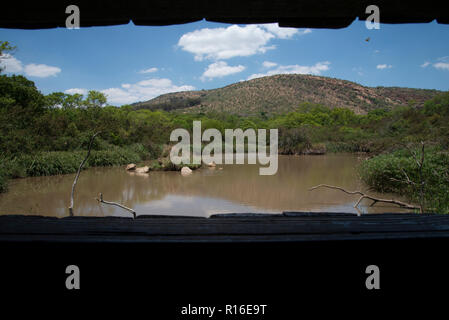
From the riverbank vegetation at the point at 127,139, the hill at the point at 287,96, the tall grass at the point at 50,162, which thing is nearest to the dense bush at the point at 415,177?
the riverbank vegetation at the point at 127,139

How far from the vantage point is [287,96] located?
212 feet

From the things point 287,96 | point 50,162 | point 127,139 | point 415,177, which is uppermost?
point 287,96

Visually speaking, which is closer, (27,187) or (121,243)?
(121,243)

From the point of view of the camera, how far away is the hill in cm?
6162

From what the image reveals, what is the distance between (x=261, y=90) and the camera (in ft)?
225

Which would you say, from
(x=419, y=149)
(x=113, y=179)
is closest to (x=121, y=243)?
(x=419, y=149)

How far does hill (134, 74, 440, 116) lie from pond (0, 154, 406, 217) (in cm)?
4414

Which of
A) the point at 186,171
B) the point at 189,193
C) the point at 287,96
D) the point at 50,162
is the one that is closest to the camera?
the point at 189,193

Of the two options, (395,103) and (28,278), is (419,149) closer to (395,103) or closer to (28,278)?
(28,278)

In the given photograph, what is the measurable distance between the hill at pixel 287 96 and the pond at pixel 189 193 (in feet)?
145

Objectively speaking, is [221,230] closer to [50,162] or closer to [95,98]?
[50,162]

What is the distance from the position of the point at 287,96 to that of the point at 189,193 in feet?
190

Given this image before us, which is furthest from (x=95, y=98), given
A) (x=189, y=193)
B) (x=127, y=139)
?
A: (x=189, y=193)

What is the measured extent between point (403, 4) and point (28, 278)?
115 inches
